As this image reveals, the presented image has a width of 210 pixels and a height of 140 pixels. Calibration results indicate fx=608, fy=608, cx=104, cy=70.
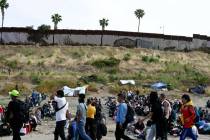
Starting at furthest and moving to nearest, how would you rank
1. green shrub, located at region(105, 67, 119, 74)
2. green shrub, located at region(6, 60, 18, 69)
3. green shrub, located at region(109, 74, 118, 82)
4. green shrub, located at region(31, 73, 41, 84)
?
1. green shrub, located at region(6, 60, 18, 69)
2. green shrub, located at region(105, 67, 119, 74)
3. green shrub, located at region(109, 74, 118, 82)
4. green shrub, located at region(31, 73, 41, 84)

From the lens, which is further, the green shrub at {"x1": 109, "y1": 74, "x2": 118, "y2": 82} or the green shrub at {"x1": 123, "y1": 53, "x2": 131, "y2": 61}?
the green shrub at {"x1": 123, "y1": 53, "x2": 131, "y2": 61}

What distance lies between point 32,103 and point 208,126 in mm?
17934

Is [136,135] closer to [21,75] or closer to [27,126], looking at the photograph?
[27,126]

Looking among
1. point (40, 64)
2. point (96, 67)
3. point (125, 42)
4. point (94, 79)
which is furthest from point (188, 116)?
point (125, 42)

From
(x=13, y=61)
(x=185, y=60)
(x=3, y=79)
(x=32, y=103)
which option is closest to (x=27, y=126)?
(x=32, y=103)

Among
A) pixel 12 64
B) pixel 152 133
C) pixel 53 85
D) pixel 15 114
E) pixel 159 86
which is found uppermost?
pixel 15 114

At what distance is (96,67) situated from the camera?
237ft

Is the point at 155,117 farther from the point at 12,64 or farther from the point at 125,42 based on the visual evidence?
the point at 125,42

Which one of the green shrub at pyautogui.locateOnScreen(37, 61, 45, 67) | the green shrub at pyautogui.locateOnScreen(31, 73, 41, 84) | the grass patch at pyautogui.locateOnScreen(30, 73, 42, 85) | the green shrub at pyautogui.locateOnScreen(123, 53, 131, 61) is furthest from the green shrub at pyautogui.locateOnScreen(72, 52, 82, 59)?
the green shrub at pyautogui.locateOnScreen(31, 73, 41, 84)

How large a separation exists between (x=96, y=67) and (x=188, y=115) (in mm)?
57722

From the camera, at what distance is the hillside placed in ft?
200

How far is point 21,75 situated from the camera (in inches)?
2511

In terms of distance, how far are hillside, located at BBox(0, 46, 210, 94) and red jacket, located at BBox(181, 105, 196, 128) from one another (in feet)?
135

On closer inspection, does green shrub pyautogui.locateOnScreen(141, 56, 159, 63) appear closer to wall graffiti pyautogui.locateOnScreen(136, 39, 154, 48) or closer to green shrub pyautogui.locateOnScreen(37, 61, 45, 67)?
wall graffiti pyautogui.locateOnScreen(136, 39, 154, 48)
